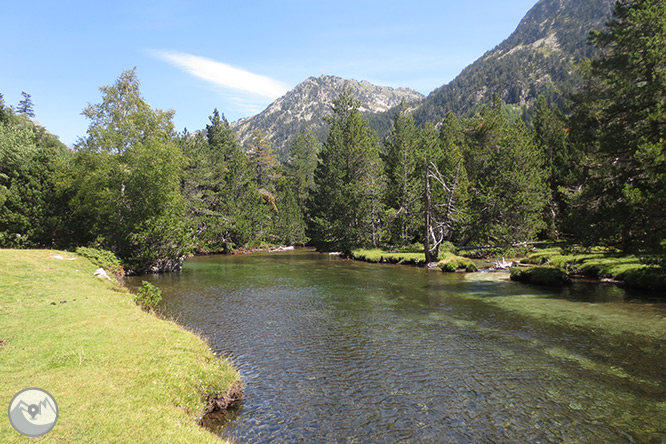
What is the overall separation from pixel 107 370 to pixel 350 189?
49.9 metres

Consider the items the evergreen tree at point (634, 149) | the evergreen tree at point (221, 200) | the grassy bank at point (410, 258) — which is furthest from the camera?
the evergreen tree at point (221, 200)

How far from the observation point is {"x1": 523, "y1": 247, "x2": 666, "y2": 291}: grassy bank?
23562 millimetres

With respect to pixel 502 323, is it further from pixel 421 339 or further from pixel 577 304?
pixel 577 304

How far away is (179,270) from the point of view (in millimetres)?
39625

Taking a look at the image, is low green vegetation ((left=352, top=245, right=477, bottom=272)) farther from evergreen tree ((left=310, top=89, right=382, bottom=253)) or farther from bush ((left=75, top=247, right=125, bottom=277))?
bush ((left=75, top=247, right=125, bottom=277))

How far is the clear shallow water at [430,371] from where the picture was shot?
8.94 meters

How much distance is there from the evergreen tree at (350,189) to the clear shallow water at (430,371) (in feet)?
111

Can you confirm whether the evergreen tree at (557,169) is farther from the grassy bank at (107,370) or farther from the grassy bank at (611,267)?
the grassy bank at (107,370)

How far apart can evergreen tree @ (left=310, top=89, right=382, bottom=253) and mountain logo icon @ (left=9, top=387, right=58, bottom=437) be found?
53.0 m

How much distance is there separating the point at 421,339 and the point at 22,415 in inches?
558

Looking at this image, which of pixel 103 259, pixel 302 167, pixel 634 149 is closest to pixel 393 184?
pixel 634 149

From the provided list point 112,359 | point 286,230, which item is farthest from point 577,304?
point 286,230

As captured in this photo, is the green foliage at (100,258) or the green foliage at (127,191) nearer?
the green foliage at (100,258)

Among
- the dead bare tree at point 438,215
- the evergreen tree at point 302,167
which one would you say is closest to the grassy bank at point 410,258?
the dead bare tree at point 438,215
